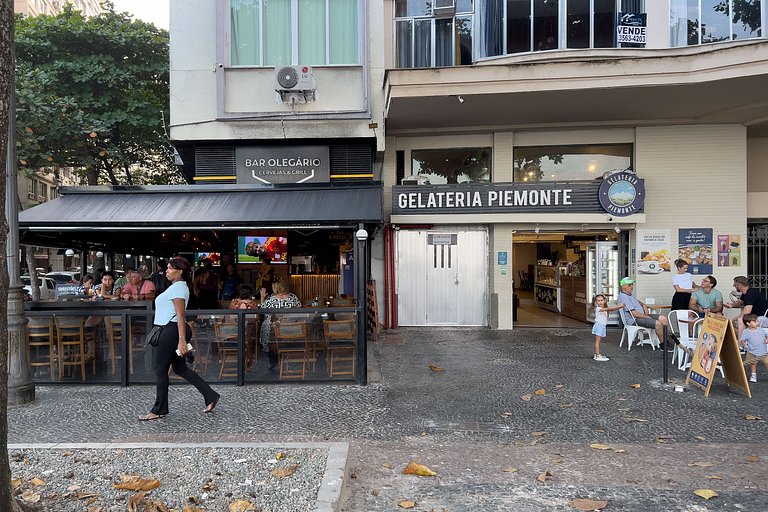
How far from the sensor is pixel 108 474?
3809 mm

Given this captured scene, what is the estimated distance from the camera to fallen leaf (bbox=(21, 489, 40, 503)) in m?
3.34

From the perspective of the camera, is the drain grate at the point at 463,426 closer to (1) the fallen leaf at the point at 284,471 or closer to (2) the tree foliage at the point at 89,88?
(1) the fallen leaf at the point at 284,471

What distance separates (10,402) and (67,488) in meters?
3.23

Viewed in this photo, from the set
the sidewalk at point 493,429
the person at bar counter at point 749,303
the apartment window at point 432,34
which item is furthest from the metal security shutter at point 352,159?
the person at bar counter at point 749,303

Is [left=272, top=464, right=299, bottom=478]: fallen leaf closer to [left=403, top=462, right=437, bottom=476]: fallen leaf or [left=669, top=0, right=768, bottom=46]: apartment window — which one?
[left=403, top=462, right=437, bottom=476]: fallen leaf

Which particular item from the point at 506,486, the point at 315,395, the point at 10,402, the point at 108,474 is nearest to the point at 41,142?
the point at 10,402

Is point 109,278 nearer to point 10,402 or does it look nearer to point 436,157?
point 10,402

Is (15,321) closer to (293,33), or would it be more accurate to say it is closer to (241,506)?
(241,506)

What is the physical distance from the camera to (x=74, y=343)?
6.87 m

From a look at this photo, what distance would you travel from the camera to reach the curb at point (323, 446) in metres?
3.33

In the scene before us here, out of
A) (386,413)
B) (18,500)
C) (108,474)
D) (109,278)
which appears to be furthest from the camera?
(109,278)

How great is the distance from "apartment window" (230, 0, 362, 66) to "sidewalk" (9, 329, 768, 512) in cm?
700

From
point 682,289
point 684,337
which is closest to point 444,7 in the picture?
point 682,289

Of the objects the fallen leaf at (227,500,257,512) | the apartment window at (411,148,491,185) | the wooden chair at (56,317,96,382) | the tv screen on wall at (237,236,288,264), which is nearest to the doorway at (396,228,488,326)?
the apartment window at (411,148,491,185)
